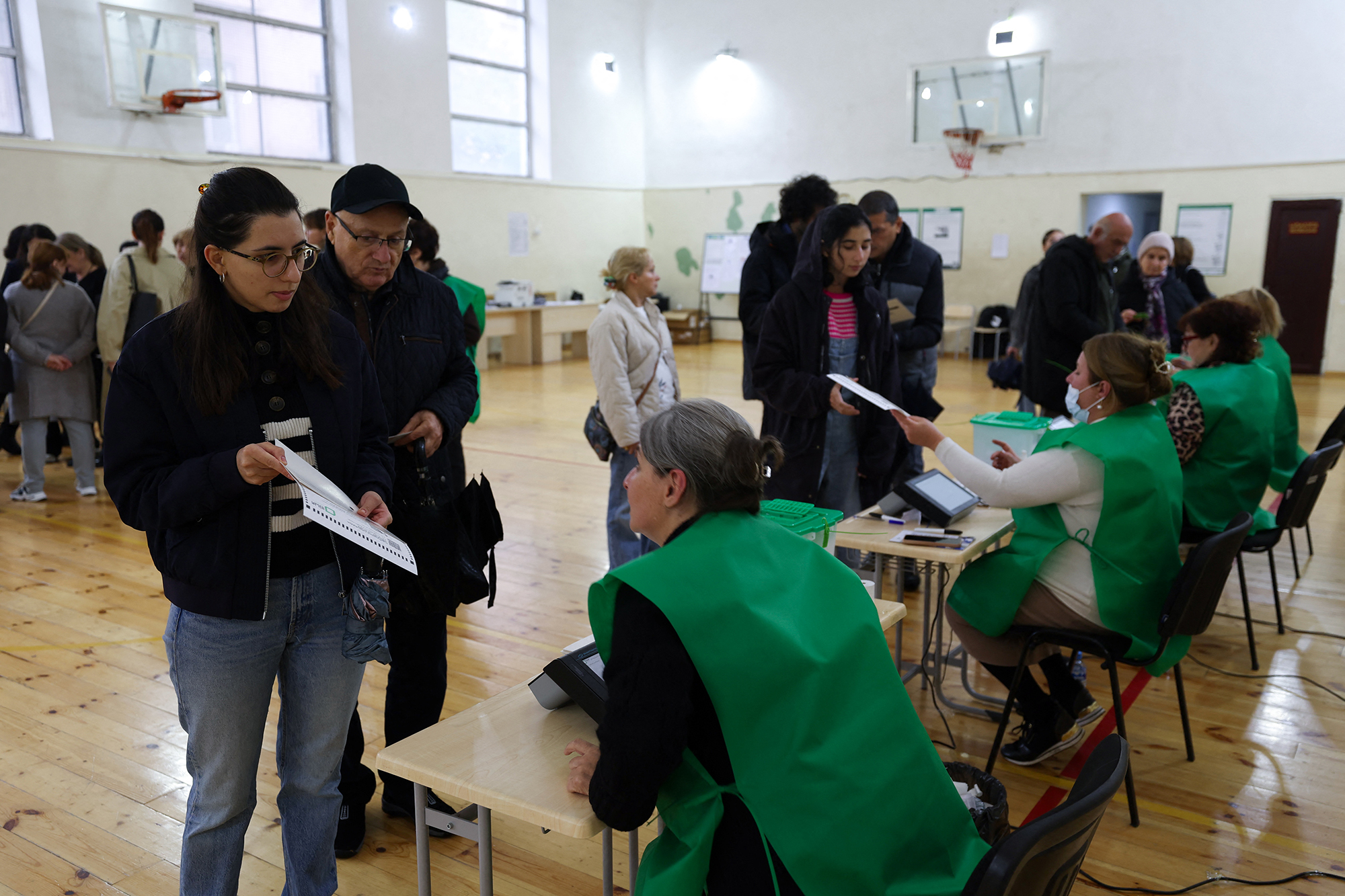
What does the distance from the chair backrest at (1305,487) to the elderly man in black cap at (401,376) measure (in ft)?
10.0

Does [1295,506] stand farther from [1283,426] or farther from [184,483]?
[184,483]

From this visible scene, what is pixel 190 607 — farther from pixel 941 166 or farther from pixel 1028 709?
pixel 941 166

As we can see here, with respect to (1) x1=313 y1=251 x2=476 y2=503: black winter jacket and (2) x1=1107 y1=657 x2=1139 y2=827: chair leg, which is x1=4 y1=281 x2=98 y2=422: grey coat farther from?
(2) x1=1107 y1=657 x2=1139 y2=827: chair leg

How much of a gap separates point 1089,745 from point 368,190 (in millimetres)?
2583

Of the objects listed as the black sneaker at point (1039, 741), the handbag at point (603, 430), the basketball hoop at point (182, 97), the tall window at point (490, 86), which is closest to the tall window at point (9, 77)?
the basketball hoop at point (182, 97)

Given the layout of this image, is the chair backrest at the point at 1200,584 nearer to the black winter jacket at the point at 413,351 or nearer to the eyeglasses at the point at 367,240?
the black winter jacket at the point at 413,351

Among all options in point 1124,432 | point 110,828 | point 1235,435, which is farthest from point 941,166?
point 110,828

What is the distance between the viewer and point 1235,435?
3490mm

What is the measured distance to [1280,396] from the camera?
3.97 metres

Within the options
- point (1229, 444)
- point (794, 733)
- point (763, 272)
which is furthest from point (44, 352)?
point (1229, 444)

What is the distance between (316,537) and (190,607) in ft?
0.74

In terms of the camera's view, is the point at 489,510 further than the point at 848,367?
No

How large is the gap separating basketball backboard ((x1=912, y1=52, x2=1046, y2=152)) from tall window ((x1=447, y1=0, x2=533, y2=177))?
5628 mm

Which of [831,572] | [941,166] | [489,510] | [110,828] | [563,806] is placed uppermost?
[941,166]
